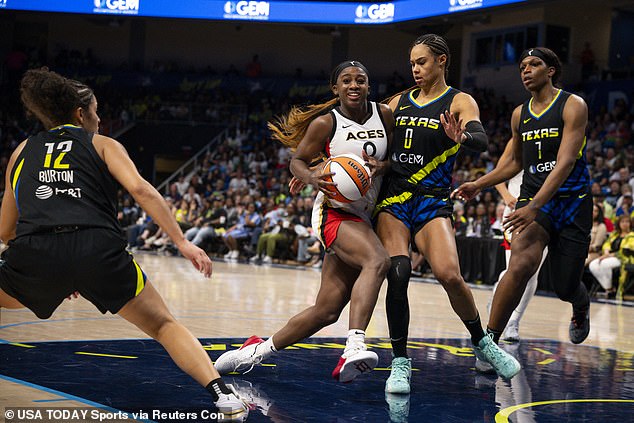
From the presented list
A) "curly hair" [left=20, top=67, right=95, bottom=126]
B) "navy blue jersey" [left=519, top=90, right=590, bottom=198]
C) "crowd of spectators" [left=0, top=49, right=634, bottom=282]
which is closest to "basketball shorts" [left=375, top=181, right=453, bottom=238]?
"navy blue jersey" [left=519, top=90, right=590, bottom=198]

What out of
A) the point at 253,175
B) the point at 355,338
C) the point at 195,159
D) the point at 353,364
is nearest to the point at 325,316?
the point at 355,338

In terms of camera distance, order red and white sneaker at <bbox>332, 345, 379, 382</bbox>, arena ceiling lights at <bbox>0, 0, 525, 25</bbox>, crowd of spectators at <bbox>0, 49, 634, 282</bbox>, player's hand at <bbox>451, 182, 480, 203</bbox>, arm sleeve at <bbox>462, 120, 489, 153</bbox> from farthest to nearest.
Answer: arena ceiling lights at <bbox>0, 0, 525, 25</bbox>
crowd of spectators at <bbox>0, 49, 634, 282</bbox>
player's hand at <bbox>451, 182, 480, 203</bbox>
arm sleeve at <bbox>462, 120, 489, 153</bbox>
red and white sneaker at <bbox>332, 345, 379, 382</bbox>

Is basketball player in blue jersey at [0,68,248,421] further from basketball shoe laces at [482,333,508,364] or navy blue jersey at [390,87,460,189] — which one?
basketball shoe laces at [482,333,508,364]

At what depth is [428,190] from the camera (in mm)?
4738

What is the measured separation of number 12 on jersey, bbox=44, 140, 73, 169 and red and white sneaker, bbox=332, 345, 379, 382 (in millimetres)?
1614

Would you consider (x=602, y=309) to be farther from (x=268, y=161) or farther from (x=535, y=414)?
(x=268, y=161)

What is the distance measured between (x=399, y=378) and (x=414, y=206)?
0.98 metres

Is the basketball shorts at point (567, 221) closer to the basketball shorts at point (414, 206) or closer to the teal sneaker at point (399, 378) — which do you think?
the basketball shorts at point (414, 206)

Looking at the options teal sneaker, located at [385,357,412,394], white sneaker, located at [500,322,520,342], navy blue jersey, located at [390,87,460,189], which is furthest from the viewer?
white sneaker, located at [500,322,520,342]

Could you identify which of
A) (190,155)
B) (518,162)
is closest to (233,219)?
(190,155)

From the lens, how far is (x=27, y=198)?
3451mm

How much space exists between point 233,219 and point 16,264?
15.4 m

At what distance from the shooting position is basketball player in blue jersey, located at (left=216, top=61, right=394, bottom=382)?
14.8 feet

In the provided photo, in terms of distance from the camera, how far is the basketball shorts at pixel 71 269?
3346 mm
